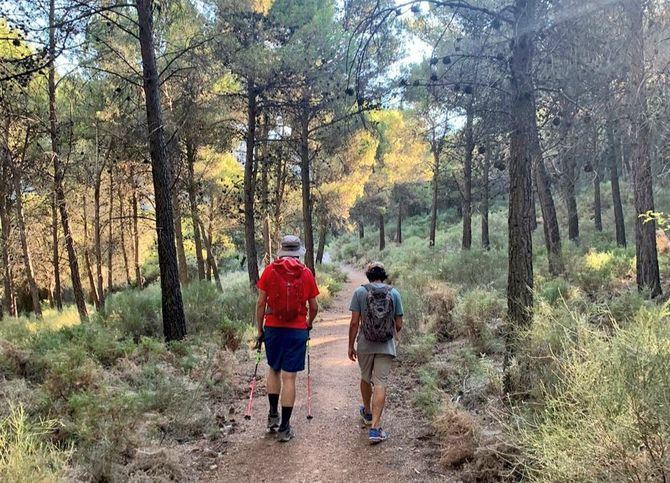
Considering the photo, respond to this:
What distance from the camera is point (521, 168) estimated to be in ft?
17.0

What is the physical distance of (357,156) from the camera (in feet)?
65.2

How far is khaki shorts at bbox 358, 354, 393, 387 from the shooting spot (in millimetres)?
4910

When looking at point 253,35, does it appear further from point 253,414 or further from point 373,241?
point 373,241

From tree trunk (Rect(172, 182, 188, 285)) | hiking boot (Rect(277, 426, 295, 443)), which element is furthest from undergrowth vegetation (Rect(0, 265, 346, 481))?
tree trunk (Rect(172, 182, 188, 285))

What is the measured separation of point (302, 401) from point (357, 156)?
14.7m

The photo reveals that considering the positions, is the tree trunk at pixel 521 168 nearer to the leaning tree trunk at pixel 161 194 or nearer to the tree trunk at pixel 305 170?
the leaning tree trunk at pixel 161 194

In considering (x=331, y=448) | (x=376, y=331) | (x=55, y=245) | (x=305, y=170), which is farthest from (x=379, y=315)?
(x=55, y=245)

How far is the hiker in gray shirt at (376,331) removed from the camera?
4.85m

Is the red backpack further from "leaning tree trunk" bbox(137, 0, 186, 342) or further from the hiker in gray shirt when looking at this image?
"leaning tree trunk" bbox(137, 0, 186, 342)

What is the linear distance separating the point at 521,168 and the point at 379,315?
7.43 ft

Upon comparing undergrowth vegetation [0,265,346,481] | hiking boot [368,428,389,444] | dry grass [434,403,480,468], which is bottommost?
hiking boot [368,428,389,444]

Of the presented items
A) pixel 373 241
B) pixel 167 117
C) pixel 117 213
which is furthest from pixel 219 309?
pixel 373 241

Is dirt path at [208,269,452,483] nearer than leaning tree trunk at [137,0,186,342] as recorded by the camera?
Yes

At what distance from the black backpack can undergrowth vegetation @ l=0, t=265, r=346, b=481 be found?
80.8 inches
